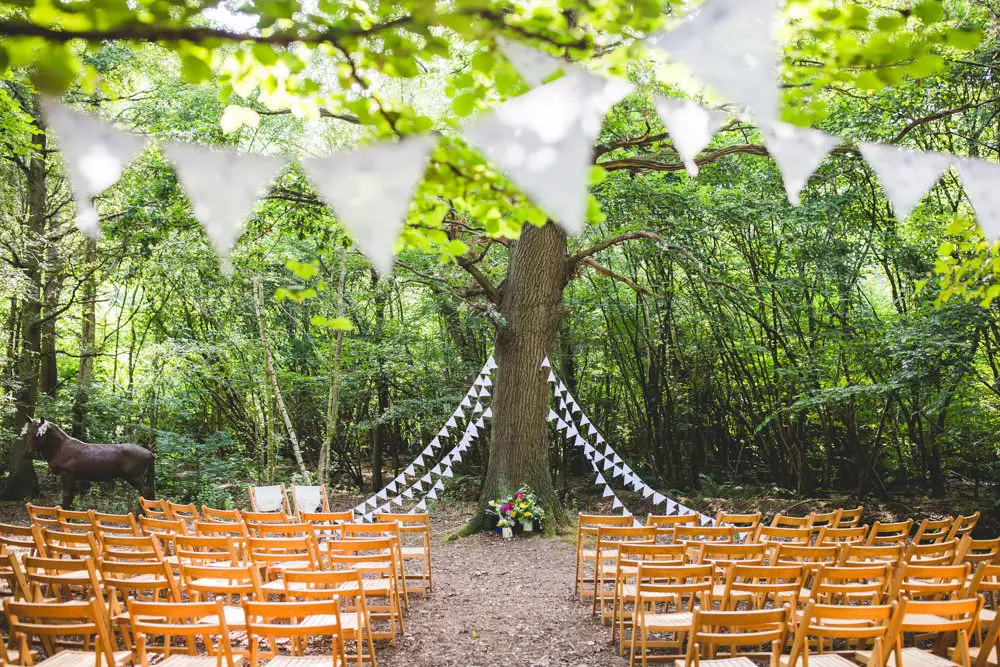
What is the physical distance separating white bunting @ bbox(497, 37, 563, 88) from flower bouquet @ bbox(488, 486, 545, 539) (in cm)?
633

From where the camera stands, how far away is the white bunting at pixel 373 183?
2.63m

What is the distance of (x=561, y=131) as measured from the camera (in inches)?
92.8

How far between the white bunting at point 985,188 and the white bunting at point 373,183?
10.6 ft

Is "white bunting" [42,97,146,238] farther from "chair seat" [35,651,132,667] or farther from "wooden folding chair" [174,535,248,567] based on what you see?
"wooden folding chair" [174,535,248,567]

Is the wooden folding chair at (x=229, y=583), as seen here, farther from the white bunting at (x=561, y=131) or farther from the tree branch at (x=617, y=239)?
the tree branch at (x=617, y=239)

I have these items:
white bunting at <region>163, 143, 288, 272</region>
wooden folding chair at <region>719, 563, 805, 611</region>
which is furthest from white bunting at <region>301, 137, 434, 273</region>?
A: wooden folding chair at <region>719, 563, 805, 611</region>

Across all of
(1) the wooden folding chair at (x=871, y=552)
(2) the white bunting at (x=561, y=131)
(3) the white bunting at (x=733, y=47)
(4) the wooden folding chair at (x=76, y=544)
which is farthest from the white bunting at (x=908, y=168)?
(4) the wooden folding chair at (x=76, y=544)

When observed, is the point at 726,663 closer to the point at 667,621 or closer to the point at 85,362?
the point at 667,621

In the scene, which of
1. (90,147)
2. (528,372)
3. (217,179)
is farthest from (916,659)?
(528,372)

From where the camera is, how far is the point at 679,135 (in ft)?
8.23

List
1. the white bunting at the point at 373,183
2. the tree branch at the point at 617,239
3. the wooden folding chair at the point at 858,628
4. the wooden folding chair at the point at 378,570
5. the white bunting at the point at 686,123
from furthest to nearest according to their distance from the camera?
the tree branch at the point at 617,239 → the wooden folding chair at the point at 378,570 → the wooden folding chair at the point at 858,628 → the white bunting at the point at 373,183 → the white bunting at the point at 686,123

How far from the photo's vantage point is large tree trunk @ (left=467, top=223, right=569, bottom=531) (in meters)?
8.11

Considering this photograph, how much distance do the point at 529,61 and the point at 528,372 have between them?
6.05 metres

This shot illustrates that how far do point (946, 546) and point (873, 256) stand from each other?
6229mm
